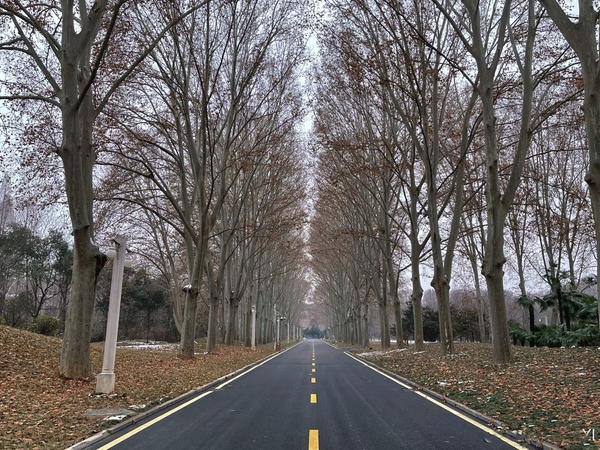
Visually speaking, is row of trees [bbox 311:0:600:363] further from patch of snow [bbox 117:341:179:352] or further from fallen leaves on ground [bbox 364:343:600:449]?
patch of snow [bbox 117:341:179:352]

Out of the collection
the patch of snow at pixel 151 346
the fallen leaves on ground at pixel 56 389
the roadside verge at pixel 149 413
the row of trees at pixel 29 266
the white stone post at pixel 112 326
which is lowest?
the roadside verge at pixel 149 413

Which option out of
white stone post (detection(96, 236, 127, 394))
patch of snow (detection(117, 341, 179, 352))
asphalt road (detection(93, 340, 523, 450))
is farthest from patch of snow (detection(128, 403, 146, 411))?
patch of snow (detection(117, 341, 179, 352))

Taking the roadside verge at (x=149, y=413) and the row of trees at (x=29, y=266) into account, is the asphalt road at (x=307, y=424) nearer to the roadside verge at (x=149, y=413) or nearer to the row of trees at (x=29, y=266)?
the roadside verge at (x=149, y=413)

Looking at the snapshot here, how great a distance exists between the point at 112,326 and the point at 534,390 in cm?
919

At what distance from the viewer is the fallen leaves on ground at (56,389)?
741 cm

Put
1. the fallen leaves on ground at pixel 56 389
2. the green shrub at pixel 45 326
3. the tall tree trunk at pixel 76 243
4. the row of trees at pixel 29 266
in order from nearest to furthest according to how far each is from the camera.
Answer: the fallen leaves on ground at pixel 56 389 < the tall tree trunk at pixel 76 243 < the green shrub at pixel 45 326 < the row of trees at pixel 29 266

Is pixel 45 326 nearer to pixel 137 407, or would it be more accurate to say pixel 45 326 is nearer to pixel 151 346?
pixel 151 346

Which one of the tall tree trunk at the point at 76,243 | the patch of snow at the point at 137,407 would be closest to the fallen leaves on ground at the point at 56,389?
the patch of snow at the point at 137,407

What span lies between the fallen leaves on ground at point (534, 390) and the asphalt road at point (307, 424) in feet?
2.51

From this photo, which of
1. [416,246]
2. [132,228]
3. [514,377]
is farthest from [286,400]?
[132,228]

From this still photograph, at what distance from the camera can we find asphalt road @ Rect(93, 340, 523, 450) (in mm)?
6926

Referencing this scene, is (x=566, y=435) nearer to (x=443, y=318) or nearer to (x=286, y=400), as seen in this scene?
(x=286, y=400)

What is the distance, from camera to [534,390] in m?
10.5

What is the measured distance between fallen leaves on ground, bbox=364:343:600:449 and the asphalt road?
766 millimetres
